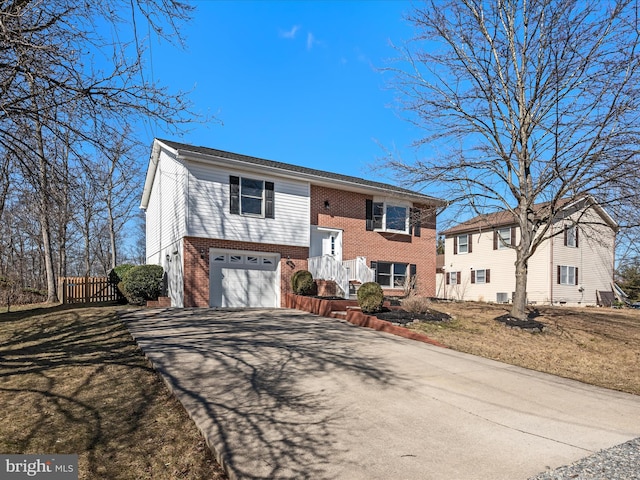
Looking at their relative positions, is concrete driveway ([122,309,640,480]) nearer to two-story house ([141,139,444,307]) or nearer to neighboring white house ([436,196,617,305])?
two-story house ([141,139,444,307])

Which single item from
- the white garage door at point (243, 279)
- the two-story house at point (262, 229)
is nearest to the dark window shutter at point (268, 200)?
the two-story house at point (262, 229)

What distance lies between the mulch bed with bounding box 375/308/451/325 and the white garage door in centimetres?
548

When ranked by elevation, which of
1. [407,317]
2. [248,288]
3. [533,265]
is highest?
[533,265]

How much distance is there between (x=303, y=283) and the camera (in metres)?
15.1

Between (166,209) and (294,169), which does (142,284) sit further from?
(294,169)

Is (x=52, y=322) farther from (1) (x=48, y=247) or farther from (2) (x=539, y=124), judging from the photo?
(2) (x=539, y=124)

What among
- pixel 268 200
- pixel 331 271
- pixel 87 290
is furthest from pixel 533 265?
pixel 87 290

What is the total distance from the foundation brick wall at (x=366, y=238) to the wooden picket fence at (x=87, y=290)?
32.4 feet

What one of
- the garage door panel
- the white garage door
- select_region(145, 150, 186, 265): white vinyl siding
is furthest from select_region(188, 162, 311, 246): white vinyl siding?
the garage door panel

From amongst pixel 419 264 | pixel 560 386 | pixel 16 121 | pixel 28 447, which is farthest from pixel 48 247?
pixel 560 386

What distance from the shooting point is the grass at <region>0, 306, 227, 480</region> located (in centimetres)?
357

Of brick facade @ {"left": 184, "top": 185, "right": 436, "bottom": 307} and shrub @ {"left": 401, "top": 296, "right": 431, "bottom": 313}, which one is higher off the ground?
brick facade @ {"left": 184, "top": 185, "right": 436, "bottom": 307}

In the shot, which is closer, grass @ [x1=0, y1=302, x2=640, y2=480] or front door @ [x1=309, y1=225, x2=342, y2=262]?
grass @ [x1=0, y1=302, x2=640, y2=480]

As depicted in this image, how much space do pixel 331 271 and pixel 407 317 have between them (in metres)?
5.05
